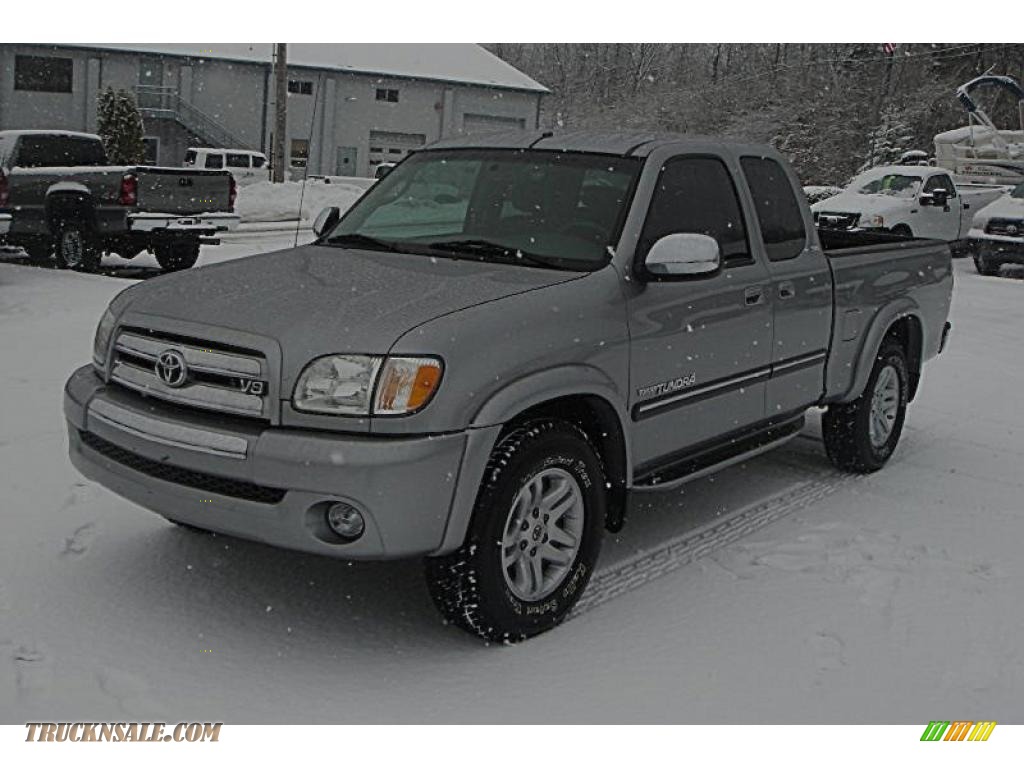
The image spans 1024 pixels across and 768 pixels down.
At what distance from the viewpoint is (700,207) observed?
5.36 metres

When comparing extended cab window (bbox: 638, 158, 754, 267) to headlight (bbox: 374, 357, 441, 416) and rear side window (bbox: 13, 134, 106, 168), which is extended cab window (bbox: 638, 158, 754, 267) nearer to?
headlight (bbox: 374, 357, 441, 416)

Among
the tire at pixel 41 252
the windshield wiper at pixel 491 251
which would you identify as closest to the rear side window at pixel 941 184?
the tire at pixel 41 252

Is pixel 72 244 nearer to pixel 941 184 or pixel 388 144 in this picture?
pixel 941 184

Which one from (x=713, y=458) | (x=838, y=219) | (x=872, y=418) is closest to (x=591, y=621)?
(x=713, y=458)

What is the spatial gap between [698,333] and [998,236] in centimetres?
1509

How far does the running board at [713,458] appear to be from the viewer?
5004 mm

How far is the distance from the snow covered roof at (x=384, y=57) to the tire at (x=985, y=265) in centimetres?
2980

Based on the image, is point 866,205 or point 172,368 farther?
point 866,205

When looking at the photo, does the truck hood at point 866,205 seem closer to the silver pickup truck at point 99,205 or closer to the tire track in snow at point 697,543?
the silver pickup truck at point 99,205

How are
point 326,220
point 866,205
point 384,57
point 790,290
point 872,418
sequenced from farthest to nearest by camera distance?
1. point 384,57
2. point 866,205
3. point 872,418
4. point 326,220
5. point 790,290

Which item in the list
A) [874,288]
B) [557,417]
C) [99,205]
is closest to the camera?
[557,417]

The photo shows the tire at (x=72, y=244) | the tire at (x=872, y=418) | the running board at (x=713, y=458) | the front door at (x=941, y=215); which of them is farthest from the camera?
the front door at (x=941, y=215)

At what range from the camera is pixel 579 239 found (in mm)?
4871

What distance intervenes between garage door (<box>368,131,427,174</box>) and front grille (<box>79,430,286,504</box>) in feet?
139
